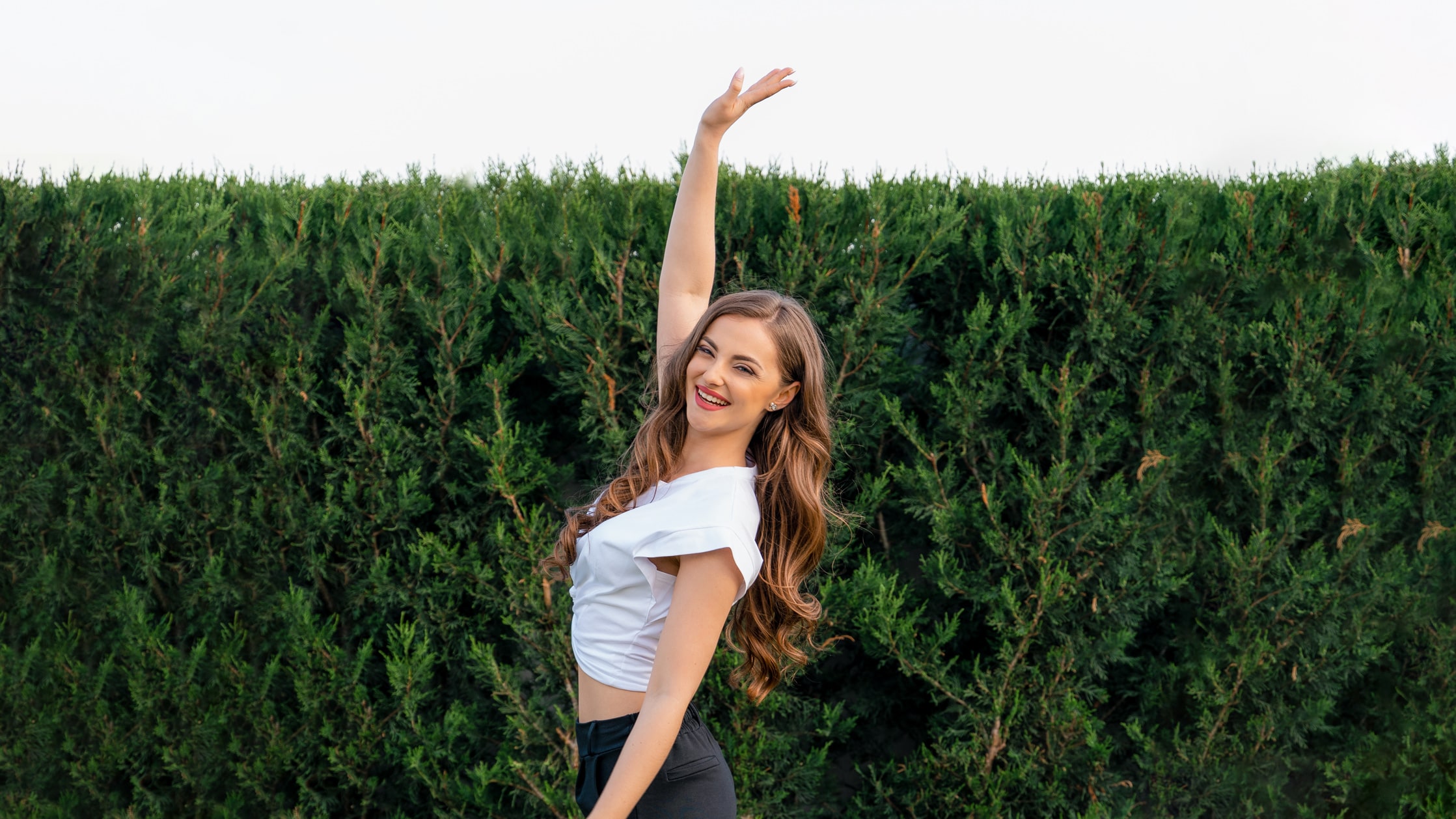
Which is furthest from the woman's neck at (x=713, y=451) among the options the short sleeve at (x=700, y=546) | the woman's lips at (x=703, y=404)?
the short sleeve at (x=700, y=546)

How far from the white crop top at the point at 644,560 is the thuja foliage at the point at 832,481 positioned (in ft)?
6.58

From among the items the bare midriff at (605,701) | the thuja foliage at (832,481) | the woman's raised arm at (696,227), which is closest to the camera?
the bare midriff at (605,701)

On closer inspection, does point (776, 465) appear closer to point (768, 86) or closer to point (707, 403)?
point (707, 403)

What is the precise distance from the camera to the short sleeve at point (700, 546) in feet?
Answer: 7.13

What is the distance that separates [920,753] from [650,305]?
2231 mm

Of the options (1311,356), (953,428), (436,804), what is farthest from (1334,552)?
(436,804)

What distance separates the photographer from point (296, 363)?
4605 mm

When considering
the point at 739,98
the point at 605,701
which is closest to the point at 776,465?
the point at 605,701

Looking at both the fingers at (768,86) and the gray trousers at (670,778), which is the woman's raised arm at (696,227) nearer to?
the fingers at (768,86)

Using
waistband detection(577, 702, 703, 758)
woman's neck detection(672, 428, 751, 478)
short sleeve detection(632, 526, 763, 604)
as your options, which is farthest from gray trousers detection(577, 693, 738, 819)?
woman's neck detection(672, 428, 751, 478)

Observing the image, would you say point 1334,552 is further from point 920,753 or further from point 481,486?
point 481,486

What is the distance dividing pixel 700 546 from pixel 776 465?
47cm

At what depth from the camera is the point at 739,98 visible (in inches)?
104

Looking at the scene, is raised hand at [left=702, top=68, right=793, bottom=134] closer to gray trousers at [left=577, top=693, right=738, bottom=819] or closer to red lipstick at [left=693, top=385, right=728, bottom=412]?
red lipstick at [left=693, top=385, right=728, bottom=412]
